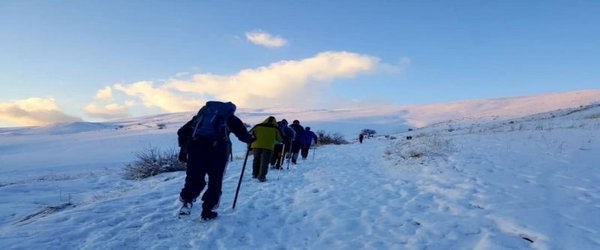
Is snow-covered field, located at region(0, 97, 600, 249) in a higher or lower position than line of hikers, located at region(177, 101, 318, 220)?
lower

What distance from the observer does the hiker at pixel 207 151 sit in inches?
243

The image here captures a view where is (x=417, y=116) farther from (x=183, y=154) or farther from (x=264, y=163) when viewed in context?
(x=183, y=154)

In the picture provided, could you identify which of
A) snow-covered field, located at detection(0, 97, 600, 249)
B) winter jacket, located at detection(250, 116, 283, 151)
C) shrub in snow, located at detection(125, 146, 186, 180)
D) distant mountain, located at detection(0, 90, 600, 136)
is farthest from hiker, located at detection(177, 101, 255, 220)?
distant mountain, located at detection(0, 90, 600, 136)

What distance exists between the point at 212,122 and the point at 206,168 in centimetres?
75

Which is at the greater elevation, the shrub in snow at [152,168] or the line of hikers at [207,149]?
the line of hikers at [207,149]

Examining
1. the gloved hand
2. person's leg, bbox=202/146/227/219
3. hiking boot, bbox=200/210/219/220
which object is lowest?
hiking boot, bbox=200/210/219/220

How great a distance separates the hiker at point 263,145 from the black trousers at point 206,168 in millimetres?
4446

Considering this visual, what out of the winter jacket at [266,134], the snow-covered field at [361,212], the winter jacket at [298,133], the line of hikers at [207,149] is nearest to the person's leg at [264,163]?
the winter jacket at [266,134]

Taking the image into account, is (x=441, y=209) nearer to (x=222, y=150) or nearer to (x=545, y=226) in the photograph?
(x=545, y=226)

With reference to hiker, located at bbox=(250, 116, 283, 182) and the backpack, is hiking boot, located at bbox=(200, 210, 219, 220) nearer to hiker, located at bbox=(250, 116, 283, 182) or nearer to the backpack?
the backpack

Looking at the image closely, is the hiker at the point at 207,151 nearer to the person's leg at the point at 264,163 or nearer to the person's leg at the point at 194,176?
the person's leg at the point at 194,176

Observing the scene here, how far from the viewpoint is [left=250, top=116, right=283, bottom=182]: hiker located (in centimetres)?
1091

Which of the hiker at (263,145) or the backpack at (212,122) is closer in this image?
Result: the backpack at (212,122)

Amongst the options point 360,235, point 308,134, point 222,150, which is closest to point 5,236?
point 222,150
